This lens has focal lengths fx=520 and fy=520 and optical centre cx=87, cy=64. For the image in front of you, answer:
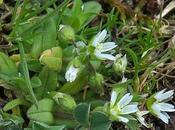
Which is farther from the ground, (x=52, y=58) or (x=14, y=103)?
(x=52, y=58)

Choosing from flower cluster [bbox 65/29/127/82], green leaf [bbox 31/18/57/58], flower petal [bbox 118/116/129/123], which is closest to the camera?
flower petal [bbox 118/116/129/123]

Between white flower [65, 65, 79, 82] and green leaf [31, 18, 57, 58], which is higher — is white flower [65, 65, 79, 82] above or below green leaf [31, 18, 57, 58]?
below

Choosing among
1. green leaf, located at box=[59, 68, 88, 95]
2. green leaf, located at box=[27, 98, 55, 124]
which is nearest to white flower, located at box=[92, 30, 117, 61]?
green leaf, located at box=[59, 68, 88, 95]

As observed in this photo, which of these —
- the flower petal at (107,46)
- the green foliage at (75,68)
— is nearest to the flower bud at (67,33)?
the green foliage at (75,68)

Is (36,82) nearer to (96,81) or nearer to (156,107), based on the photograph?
(96,81)

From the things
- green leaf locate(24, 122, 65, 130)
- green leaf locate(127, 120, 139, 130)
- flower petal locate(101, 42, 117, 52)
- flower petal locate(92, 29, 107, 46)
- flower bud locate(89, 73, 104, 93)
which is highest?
flower petal locate(92, 29, 107, 46)

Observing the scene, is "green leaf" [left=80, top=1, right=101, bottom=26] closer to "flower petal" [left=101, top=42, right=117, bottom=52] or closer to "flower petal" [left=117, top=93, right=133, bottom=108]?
"flower petal" [left=101, top=42, right=117, bottom=52]

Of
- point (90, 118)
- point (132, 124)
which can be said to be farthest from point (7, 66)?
point (132, 124)
